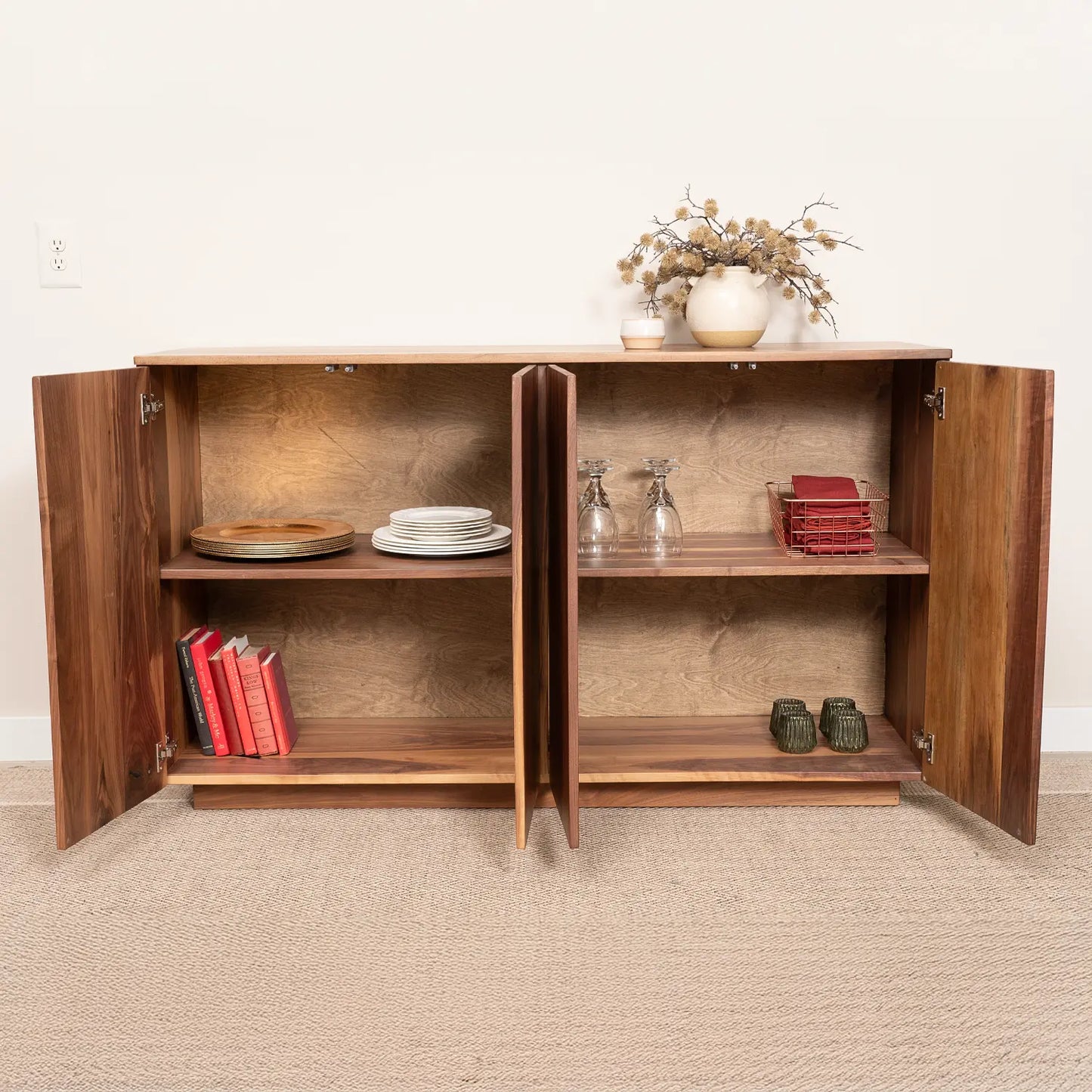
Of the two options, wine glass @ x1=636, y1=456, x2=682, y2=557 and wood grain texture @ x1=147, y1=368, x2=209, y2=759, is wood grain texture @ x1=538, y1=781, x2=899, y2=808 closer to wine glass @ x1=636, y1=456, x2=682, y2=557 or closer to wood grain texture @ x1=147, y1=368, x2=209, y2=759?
wine glass @ x1=636, y1=456, x2=682, y2=557

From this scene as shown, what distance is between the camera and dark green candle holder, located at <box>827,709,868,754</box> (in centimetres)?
241

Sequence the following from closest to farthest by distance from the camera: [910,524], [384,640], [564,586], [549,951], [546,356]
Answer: [549,951] < [564,586] < [546,356] < [910,524] < [384,640]

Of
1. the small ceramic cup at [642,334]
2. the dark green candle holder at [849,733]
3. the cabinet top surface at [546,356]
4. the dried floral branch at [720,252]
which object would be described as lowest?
the dark green candle holder at [849,733]

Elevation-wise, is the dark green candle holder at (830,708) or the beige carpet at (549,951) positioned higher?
the dark green candle holder at (830,708)

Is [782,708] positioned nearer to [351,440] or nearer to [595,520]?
[595,520]

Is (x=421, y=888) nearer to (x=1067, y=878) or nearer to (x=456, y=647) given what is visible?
(x=456, y=647)

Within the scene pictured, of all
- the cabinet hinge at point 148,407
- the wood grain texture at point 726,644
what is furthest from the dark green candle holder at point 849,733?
the cabinet hinge at point 148,407

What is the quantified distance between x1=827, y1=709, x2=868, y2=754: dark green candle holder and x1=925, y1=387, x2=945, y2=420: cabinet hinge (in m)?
0.64

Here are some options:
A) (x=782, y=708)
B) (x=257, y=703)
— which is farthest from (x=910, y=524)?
(x=257, y=703)

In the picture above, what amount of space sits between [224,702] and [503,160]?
1.30 meters

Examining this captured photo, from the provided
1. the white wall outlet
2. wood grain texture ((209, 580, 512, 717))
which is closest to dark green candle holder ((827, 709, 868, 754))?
Result: wood grain texture ((209, 580, 512, 717))

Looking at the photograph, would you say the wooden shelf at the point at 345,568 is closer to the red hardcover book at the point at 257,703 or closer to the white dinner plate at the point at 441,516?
the white dinner plate at the point at 441,516

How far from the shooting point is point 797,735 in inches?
94.5

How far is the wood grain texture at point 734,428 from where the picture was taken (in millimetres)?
2572
